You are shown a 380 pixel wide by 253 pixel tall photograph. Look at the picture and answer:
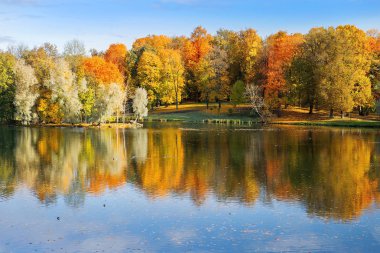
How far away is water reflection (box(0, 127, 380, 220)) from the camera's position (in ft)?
67.2

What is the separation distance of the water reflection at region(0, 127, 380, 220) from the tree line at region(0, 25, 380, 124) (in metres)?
19.6

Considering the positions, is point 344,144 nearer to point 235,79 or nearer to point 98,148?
point 98,148

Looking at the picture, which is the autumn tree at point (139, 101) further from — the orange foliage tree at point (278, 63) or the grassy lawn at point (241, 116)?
the orange foliage tree at point (278, 63)

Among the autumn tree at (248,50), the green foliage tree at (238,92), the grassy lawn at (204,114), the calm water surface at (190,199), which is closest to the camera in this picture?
the calm water surface at (190,199)

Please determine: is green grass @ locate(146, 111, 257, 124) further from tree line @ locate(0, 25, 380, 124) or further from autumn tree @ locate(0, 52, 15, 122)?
autumn tree @ locate(0, 52, 15, 122)

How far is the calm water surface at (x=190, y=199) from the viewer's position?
14.3 m

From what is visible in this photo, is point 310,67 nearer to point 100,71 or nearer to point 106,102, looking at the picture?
point 106,102

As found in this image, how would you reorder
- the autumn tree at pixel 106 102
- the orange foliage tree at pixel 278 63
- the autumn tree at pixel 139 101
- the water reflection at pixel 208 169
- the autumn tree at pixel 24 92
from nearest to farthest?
the water reflection at pixel 208 169, the autumn tree at pixel 106 102, the autumn tree at pixel 24 92, the autumn tree at pixel 139 101, the orange foliage tree at pixel 278 63

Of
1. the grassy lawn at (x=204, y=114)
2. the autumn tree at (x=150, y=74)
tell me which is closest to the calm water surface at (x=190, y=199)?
the grassy lawn at (x=204, y=114)

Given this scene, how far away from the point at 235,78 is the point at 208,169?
185ft

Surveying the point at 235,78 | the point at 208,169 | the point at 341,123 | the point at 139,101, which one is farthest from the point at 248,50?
the point at 208,169

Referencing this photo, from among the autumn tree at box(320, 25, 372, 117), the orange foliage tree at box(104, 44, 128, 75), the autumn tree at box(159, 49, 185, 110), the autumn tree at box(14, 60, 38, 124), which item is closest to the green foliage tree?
the autumn tree at box(320, 25, 372, 117)

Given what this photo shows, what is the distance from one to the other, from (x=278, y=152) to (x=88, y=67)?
143 ft

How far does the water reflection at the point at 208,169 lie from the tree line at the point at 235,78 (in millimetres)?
19602
